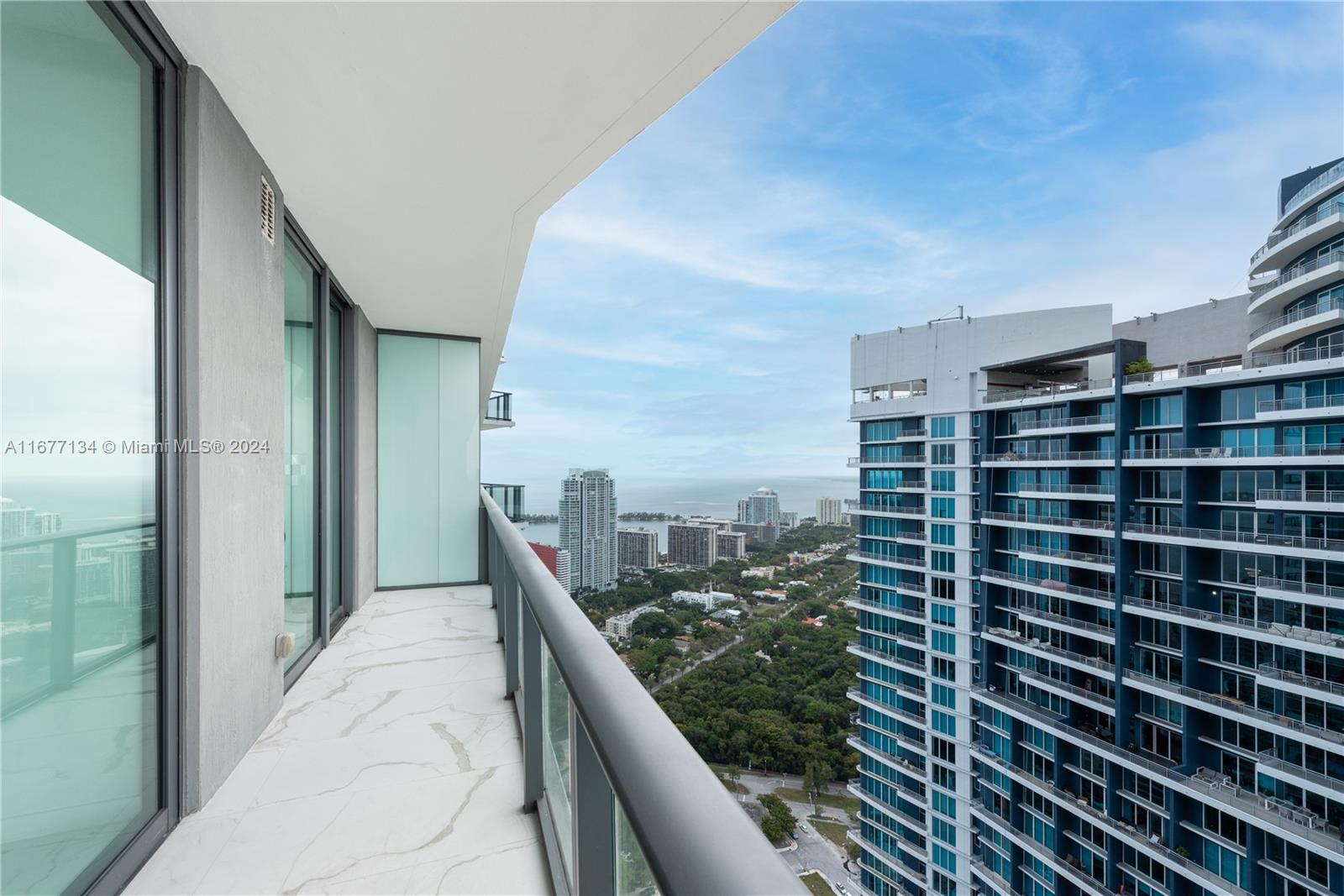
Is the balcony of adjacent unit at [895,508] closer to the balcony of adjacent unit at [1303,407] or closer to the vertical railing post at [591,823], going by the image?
the balcony of adjacent unit at [1303,407]

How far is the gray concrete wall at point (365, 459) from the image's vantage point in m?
4.66

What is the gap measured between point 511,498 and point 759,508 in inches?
429

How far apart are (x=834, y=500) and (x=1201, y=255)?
16.2 meters

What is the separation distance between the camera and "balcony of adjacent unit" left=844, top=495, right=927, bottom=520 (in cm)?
1419

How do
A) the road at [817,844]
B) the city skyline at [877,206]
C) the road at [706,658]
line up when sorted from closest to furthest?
the road at [706,658]
the road at [817,844]
the city skyline at [877,206]

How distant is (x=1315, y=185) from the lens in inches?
382

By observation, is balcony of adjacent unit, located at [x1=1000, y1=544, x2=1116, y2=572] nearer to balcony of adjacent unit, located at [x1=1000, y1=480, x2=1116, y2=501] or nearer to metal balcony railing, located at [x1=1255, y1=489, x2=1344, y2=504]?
balcony of adjacent unit, located at [x1=1000, y1=480, x2=1116, y2=501]

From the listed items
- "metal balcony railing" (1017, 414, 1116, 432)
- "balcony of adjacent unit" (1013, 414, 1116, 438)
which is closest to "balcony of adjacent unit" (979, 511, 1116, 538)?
"balcony of adjacent unit" (1013, 414, 1116, 438)

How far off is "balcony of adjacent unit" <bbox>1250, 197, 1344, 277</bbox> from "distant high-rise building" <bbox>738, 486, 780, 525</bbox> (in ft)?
38.8

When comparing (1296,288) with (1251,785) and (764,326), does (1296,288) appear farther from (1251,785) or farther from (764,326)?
(764,326)

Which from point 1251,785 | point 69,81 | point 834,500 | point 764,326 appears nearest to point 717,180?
point 764,326

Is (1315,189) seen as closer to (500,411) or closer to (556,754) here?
(500,411)

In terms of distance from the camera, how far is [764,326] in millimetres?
37375

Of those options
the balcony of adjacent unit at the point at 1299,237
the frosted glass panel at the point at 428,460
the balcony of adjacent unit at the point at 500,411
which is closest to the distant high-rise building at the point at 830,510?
the balcony of adjacent unit at the point at 1299,237
